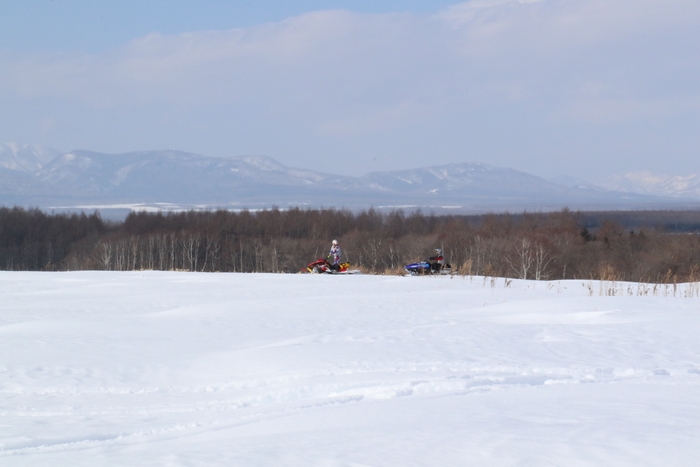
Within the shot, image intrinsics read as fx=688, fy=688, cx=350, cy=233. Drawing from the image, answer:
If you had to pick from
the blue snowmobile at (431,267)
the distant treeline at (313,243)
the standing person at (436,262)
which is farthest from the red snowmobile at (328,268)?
the distant treeline at (313,243)

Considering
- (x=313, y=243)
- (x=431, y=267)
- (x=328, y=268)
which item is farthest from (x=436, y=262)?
(x=313, y=243)

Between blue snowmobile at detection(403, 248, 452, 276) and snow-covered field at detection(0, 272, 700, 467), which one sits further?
blue snowmobile at detection(403, 248, 452, 276)

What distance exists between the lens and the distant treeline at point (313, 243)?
6456 centimetres

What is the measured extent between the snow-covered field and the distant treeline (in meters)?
43.4

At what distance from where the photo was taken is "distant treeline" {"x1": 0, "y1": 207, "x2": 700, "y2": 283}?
212ft

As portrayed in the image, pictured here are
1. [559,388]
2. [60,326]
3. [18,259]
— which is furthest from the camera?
[18,259]

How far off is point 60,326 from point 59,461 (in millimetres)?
6902

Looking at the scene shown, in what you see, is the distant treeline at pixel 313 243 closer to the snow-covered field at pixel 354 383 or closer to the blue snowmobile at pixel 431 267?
the blue snowmobile at pixel 431 267

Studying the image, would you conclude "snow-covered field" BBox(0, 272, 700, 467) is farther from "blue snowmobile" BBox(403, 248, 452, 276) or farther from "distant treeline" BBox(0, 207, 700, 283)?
"distant treeline" BBox(0, 207, 700, 283)

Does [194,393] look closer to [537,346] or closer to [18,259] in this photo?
[537,346]

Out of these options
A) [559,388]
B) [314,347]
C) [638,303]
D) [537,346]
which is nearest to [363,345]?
[314,347]

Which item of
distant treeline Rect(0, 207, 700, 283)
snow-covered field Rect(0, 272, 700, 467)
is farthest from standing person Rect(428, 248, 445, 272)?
distant treeline Rect(0, 207, 700, 283)

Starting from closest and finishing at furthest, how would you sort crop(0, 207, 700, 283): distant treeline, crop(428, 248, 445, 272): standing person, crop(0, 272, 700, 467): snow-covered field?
1. crop(0, 272, 700, 467): snow-covered field
2. crop(428, 248, 445, 272): standing person
3. crop(0, 207, 700, 283): distant treeline

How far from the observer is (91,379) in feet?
26.7
